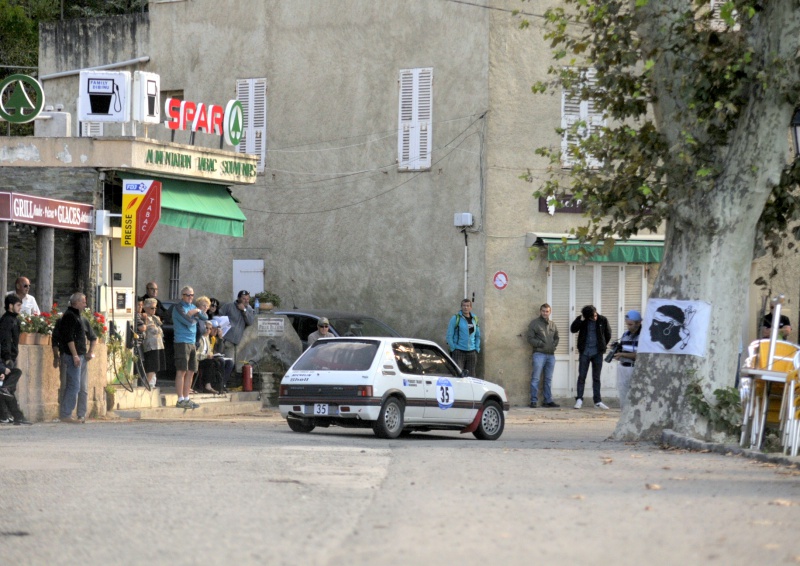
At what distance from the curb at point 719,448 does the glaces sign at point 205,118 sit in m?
11.2

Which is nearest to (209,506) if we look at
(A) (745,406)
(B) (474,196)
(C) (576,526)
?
(C) (576,526)

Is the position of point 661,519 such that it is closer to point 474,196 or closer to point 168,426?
point 168,426

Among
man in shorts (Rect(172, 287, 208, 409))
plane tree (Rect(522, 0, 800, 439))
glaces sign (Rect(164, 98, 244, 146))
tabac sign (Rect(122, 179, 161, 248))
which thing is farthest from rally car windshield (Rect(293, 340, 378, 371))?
glaces sign (Rect(164, 98, 244, 146))

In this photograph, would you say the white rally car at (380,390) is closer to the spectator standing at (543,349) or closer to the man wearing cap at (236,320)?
the man wearing cap at (236,320)

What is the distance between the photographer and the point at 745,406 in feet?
49.6

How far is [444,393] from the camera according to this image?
19047 mm

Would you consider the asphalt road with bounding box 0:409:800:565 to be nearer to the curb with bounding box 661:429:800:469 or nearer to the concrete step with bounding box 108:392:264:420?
the curb with bounding box 661:429:800:469

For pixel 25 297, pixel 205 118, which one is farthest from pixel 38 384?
pixel 205 118

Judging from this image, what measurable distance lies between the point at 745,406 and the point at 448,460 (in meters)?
3.61

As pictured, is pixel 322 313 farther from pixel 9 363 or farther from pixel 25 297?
pixel 9 363

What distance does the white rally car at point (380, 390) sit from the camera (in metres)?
17.9

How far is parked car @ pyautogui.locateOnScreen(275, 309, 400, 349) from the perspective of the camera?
88.2 ft

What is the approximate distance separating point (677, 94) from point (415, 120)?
498 inches

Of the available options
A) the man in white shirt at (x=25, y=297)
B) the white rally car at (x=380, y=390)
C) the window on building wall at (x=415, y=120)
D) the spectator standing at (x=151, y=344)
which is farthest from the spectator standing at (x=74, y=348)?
the window on building wall at (x=415, y=120)
